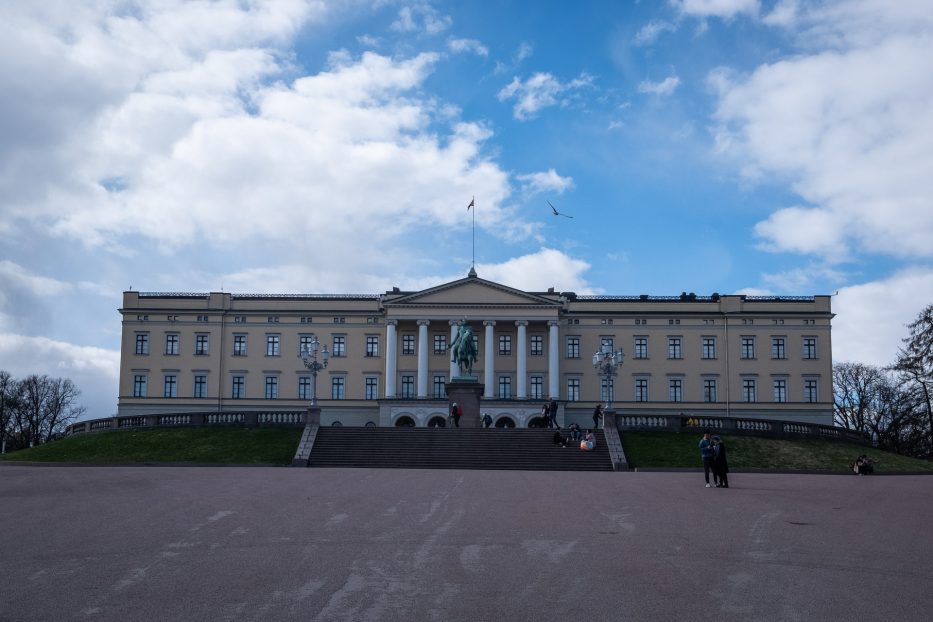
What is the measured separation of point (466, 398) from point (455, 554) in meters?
43.3

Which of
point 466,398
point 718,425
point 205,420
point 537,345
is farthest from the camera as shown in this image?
point 537,345

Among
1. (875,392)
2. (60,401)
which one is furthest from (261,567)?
(60,401)

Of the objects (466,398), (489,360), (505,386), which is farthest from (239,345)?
(466,398)

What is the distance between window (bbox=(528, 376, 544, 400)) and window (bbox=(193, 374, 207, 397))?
95.0 ft

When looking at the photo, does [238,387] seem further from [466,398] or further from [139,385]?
[466,398]

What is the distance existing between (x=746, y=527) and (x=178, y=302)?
75107mm

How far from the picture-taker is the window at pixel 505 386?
3438 inches

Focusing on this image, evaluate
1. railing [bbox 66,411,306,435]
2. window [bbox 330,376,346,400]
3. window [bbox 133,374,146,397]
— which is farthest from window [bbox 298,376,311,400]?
railing [bbox 66,411,306,435]

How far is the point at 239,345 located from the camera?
8781 cm

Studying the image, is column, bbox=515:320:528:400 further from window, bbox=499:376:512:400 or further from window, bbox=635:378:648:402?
window, bbox=635:378:648:402

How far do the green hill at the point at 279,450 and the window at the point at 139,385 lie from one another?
32421 millimetres

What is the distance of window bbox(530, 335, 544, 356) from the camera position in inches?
3467

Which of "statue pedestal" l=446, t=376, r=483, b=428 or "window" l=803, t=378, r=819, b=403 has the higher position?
"window" l=803, t=378, r=819, b=403

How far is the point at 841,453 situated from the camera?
168 feet
